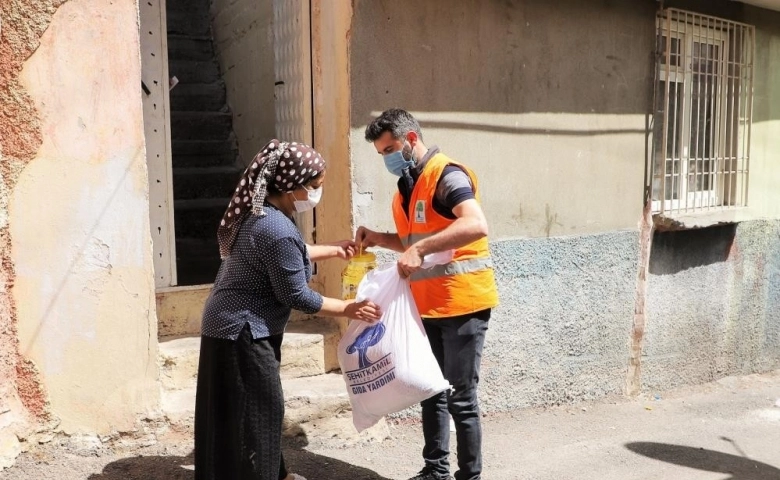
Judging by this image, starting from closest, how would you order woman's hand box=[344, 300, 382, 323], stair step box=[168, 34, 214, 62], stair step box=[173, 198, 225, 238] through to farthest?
woman's hand box=[344, 300, 382, 323], stair step box=[173, 198, 225, 238], stair step box=[168, 34, 214, 62]

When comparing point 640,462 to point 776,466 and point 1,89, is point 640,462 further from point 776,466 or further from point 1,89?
point 1,89

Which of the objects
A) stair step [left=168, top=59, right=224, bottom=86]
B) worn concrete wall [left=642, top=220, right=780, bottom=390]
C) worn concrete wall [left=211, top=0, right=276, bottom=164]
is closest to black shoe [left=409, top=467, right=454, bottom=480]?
worn concrete wall [left=642, top=220, right=780, bottom=390]

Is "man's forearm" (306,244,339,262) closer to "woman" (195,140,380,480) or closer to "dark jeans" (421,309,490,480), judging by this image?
"woman" (195,140,380,480)

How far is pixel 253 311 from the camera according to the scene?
3156 mm

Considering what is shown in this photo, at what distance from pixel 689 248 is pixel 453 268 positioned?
343cm

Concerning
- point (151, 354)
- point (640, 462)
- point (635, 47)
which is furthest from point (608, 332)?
point (151, 354)

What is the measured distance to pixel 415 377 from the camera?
138 inches

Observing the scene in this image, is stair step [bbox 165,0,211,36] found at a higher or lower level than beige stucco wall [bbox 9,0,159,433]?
higher

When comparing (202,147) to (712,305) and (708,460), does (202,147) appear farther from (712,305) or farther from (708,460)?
(708,460)

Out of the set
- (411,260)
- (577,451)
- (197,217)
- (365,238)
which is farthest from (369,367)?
(197,217)

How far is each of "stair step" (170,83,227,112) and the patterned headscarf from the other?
498 cm

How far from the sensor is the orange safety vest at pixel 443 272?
3.65m

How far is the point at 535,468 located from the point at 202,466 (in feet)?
6.75

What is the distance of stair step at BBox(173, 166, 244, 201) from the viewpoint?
7.11 metres
